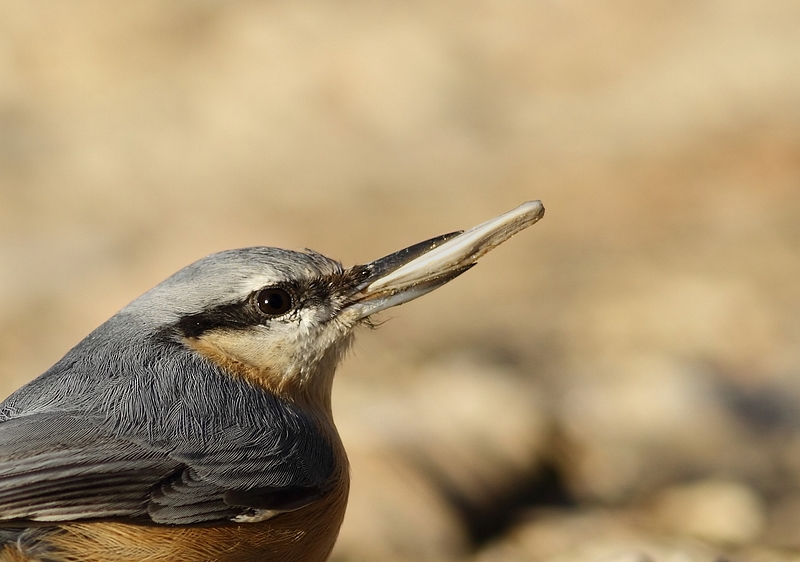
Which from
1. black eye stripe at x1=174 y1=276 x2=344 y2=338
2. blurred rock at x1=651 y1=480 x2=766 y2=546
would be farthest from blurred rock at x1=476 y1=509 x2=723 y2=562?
black eye stripe at x1=174 y1=276 x2=344 y2=338

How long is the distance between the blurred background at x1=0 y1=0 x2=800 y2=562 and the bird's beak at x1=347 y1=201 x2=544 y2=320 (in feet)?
5.69

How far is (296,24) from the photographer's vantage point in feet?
52.5

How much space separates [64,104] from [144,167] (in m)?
1.99

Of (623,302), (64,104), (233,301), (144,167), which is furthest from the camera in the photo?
(64,104)

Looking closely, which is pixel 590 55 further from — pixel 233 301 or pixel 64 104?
pixel 233 301

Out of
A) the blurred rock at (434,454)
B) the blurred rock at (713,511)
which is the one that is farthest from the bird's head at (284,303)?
the blurred rock at (713,511)

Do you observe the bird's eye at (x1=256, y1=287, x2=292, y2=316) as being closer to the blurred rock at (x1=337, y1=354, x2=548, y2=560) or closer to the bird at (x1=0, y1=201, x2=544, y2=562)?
the bird at (x1=0, y1=201, x2=544, y2=562)

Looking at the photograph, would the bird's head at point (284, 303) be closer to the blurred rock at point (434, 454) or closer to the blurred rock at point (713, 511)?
the blurred rock at point (434, 454)

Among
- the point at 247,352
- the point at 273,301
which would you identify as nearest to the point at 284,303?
the point at 273,301

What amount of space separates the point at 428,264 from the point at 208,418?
1.28 m

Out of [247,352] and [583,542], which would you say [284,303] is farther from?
[583,542]

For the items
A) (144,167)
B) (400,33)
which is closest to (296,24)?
(400,33)

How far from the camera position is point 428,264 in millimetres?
5270

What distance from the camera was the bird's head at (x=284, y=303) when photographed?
5.12 metres
